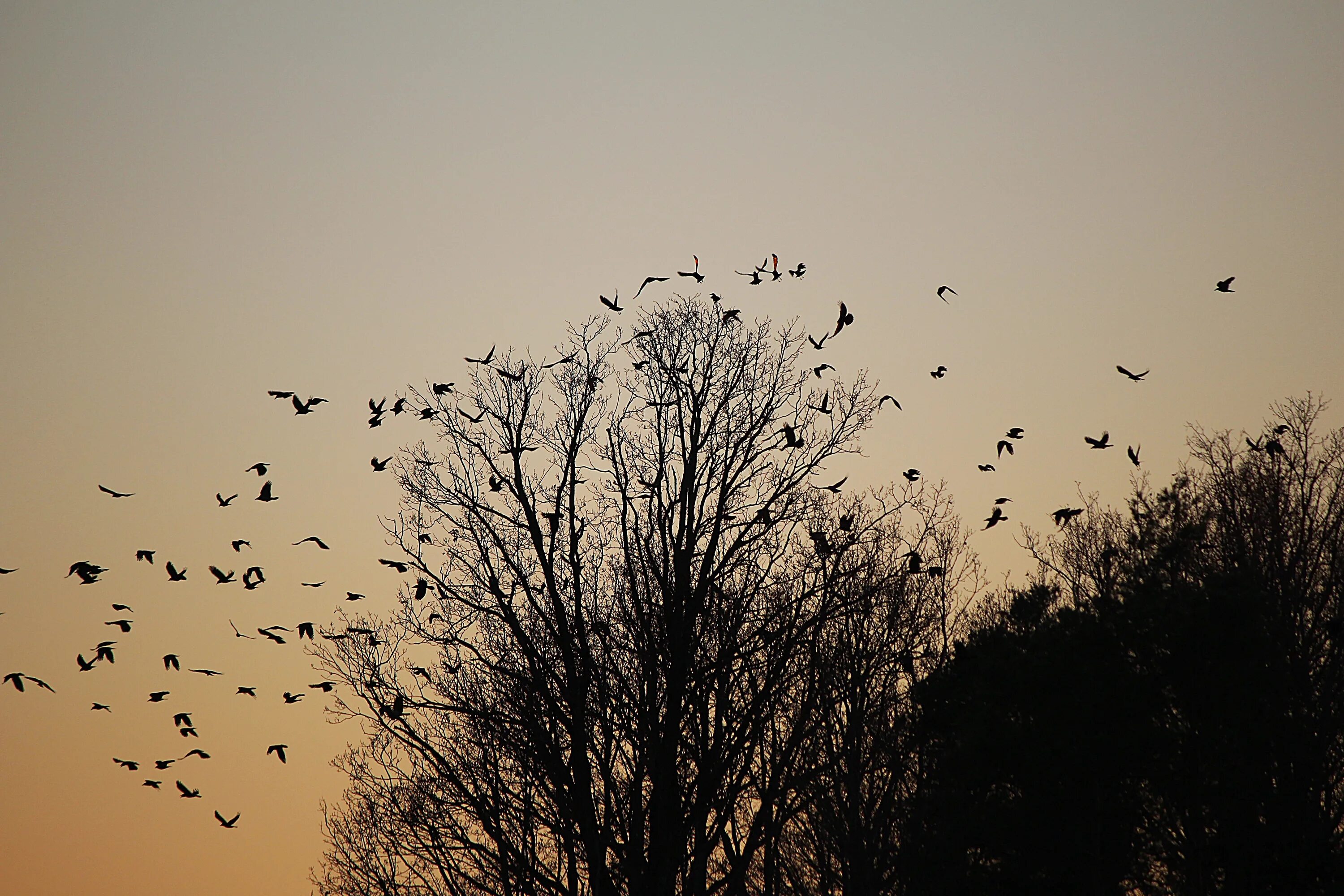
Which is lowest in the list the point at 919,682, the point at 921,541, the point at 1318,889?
the point at 1318,889

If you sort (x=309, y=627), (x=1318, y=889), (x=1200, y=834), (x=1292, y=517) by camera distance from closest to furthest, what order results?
1. (x=309, y=627)
2. (x=1318, y=889)
3. (x=1200, y=834)
4. (x=1292, y=517)

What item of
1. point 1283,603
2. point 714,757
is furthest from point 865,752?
point 1283,603

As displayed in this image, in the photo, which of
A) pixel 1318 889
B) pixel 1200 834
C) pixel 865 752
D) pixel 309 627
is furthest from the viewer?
pixel 865 752

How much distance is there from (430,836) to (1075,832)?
12.0 metres

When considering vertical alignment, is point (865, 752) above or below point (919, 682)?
below

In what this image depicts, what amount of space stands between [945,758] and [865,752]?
1684 millimetres

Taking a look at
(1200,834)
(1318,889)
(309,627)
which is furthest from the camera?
(1200,834)

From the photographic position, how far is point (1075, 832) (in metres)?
21.0

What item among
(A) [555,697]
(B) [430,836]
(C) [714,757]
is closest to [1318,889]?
(C) [714,757]

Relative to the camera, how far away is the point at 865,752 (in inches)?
852

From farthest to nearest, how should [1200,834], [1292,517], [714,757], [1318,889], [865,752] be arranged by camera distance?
[1292,517] < [865,752] < [1200,834] < [1318,889] < [714,757]

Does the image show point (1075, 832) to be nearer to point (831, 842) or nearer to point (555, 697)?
point (831, 842)

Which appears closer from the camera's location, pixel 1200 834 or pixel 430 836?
pixel 430 836

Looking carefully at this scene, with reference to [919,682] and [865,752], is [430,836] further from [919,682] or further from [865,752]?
[919,682]
